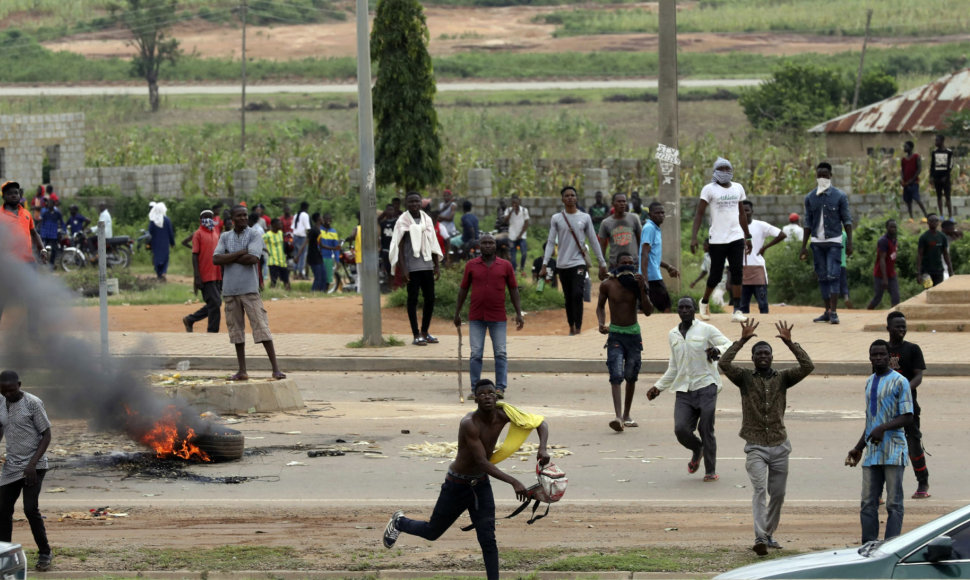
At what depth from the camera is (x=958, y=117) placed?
36.2 metres

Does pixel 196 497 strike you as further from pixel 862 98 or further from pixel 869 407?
pixel 862 98

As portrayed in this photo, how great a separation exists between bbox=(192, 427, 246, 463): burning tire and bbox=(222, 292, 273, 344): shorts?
262 cm

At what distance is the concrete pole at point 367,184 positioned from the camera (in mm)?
16875

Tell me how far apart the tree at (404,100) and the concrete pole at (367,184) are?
12.1 metres

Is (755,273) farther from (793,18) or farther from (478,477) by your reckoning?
(793,18)

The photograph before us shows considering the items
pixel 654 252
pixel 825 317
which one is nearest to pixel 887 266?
pixel 825 317

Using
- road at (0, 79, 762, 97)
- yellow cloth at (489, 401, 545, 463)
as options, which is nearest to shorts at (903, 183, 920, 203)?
yellow cloth at (489, 401, 545, 463)

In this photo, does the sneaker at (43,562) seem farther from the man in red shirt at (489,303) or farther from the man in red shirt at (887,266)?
the man in red shirt at (887,266)

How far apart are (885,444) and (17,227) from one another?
9040mm

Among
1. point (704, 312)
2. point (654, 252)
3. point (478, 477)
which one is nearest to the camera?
point (478, 477)

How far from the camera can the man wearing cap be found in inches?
535

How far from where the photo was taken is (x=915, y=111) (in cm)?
4100

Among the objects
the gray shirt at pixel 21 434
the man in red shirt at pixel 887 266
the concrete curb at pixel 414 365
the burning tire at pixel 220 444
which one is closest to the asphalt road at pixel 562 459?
the burning tire at pixel 220 444

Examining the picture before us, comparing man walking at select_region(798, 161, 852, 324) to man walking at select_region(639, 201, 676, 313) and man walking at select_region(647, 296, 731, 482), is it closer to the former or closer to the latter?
man walking at select_region(639, 201, 676, 313)
